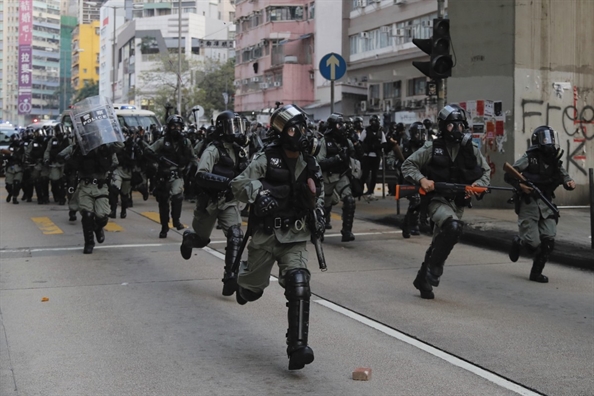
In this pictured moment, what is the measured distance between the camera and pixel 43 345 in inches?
281

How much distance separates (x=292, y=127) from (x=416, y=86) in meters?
38.6

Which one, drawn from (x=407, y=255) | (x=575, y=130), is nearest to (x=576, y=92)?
(x=575, y=130)

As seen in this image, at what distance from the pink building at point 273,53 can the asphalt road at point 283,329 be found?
53.2 meters

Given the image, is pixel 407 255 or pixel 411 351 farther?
pixel 407 255

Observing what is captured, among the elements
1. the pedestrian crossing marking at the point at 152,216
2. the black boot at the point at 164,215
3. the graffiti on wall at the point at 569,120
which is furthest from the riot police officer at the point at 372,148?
the black boot at the point at 164,215

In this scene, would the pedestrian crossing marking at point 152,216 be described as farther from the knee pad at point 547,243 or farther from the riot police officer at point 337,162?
the knee pad at point 547,243

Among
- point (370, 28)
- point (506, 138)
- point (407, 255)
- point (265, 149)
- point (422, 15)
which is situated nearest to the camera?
point (265, 149)

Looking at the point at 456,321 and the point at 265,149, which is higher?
the point at 265,149

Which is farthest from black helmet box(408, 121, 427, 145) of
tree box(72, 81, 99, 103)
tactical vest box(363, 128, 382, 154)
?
tree box(72, 81, 99, 103)

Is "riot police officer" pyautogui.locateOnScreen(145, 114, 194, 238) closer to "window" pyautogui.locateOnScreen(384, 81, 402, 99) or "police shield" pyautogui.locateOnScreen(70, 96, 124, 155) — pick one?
"police shield" pyautogui.locateOnScreen(70, 96, 124, 155)

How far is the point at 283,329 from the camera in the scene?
7695mm

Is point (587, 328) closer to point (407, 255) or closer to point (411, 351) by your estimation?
point (411, 351)

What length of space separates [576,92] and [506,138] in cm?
174

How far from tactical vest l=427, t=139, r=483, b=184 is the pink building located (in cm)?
5497
